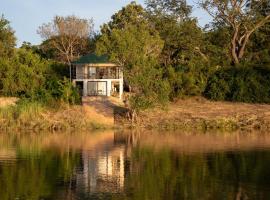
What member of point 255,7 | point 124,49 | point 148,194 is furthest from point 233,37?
point 148,194

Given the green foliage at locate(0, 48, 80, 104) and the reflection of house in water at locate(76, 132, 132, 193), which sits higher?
the green foliage at locate(0, 48, 80, 104)

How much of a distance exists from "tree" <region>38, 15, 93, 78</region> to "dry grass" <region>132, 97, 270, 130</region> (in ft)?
82.2

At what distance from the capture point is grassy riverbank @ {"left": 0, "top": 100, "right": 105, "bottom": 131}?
53219mm

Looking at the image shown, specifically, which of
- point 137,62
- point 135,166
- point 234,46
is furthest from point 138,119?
point 135,166

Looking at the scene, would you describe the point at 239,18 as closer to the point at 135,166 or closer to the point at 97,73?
the point at 97,73

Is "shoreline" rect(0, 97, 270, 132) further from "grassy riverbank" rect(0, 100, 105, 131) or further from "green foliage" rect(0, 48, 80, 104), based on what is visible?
"green foliage" rect(0, 48, 80, 104)

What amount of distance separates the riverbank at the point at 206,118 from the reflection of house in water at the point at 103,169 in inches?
500

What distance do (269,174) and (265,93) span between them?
31849 millimetres

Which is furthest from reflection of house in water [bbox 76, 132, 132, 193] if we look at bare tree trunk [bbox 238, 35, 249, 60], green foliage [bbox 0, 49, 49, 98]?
bare tree trunk [bbox 238, 35, 249, 60]

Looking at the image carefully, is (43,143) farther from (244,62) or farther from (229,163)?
(244,62)

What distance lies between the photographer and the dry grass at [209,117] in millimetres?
53250

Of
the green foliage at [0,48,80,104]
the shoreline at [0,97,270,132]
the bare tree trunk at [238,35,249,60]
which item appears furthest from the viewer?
the bare tree trunk at [238,35,249,60]

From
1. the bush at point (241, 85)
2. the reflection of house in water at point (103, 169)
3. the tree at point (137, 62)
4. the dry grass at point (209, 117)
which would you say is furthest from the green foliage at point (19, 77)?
the reflection of house in water at point (103, 169)

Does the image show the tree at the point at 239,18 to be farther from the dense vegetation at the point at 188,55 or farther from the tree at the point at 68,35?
the tree at the point at 68,35
